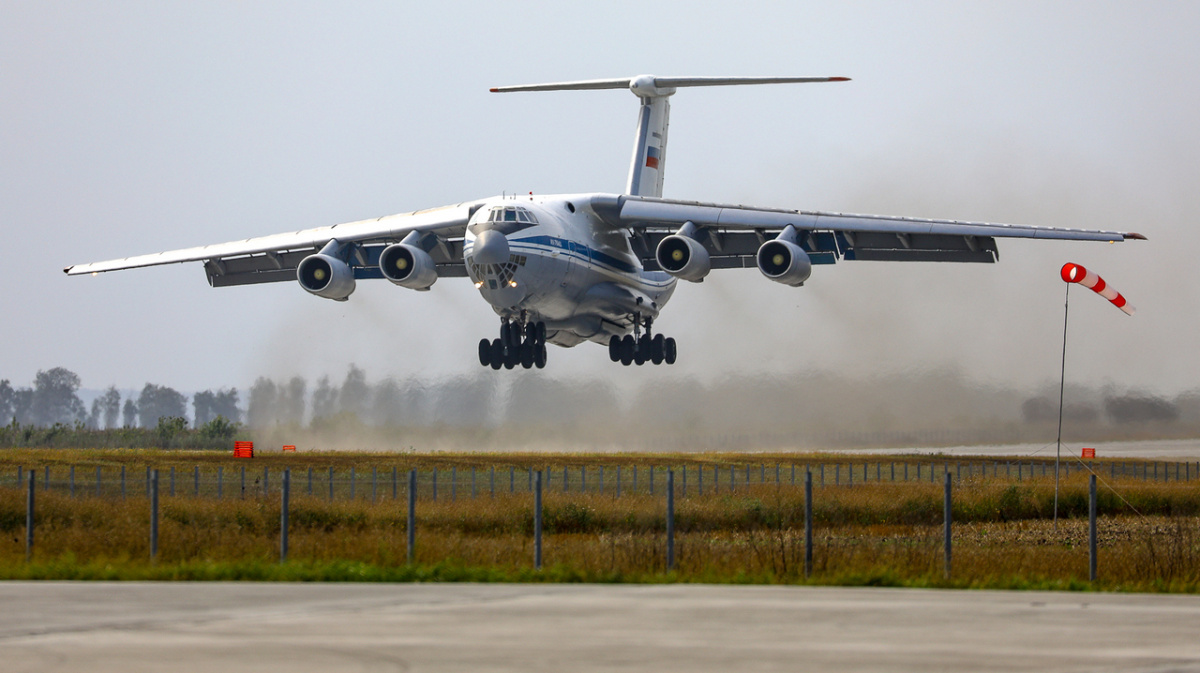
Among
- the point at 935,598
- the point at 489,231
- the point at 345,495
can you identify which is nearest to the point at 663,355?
the point at 489,231

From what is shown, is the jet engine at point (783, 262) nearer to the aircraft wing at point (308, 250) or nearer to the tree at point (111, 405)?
the aircraft wing at point (308, 250)

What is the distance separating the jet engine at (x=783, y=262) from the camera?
28188 mm

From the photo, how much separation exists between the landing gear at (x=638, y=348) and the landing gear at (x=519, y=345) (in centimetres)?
293

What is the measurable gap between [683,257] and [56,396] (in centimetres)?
13458

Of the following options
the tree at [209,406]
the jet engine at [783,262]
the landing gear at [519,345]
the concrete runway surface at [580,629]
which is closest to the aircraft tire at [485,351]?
the landing gear at [519,345]

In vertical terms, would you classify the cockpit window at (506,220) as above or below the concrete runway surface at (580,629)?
above

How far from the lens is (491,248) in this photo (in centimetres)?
2667

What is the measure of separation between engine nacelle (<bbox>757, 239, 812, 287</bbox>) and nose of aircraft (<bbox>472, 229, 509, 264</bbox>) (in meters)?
5.06

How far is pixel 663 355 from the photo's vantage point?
34406 mm

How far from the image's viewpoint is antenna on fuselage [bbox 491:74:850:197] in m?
37.5

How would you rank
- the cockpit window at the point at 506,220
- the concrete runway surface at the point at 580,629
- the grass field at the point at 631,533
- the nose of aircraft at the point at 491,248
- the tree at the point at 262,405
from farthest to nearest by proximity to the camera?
the tree at the point at 262,405 < the cockpit window at the point at 506,220 < the nose of aircraft at the point at 491,248 < the grass field at the point at 631,533 < the concrete runway surface at the point at 580,629

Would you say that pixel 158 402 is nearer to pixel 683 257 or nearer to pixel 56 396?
pixel 56 396


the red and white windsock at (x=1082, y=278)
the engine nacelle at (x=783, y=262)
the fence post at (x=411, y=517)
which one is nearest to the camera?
the fence post at (x=411, y=517)

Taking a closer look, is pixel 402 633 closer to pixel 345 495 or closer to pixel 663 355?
pixel 345 495
